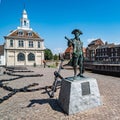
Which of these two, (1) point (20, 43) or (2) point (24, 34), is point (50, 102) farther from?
(2) point (24, 34)

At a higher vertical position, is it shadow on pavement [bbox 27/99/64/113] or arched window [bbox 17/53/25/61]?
arched window [bbox 17/53/25/61]

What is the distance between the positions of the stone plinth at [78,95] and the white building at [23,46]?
139 feet

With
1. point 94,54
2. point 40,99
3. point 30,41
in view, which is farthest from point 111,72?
point 94,54

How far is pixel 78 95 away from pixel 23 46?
1745 inches

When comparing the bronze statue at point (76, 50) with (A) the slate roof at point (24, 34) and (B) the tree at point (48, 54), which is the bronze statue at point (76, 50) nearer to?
(A) the slate roof at point (24, 34)

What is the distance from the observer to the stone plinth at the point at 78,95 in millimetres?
6809

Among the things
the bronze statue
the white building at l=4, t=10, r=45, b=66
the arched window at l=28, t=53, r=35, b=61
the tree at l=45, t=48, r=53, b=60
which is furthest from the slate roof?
the bronze statue

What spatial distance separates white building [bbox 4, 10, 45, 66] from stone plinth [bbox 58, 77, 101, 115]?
42417 mm

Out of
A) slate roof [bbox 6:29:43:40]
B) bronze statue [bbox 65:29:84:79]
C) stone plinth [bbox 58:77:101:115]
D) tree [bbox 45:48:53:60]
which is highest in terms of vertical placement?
slate roof [bbox 6:29:43:40]

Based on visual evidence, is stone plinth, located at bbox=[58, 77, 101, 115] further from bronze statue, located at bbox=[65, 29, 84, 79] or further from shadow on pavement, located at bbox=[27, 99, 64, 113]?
bronze statue, located at bbox=[65, 29, 84, 79]

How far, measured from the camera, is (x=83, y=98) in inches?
279

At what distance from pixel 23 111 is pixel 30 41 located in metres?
44.4

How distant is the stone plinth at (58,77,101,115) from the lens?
22.3ft

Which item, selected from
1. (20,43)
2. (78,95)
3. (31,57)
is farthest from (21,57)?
(78,95)
